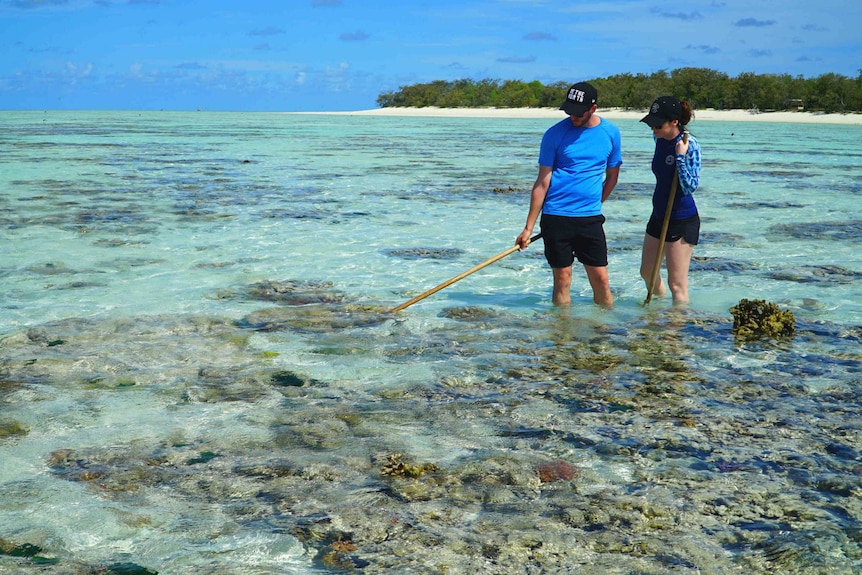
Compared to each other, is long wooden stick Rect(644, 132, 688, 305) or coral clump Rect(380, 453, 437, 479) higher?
long wooden stick Rect(644, 132, 688, 305)

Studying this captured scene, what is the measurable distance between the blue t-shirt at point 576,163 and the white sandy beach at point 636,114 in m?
44.4

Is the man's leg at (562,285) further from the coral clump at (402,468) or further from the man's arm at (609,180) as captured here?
the coral clump at (402,468)

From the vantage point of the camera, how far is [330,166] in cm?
2695

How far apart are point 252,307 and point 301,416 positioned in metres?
3.21

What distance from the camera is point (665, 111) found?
6.80m

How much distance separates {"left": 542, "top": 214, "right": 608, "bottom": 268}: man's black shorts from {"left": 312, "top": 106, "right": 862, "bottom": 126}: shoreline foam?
4433 centimetres

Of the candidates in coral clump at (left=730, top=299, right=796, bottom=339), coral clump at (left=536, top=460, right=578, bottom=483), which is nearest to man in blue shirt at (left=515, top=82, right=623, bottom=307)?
coral clump at (left=730, top=299, right=796, bottom=339)

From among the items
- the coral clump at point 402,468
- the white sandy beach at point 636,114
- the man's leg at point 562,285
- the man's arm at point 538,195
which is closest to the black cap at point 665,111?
the man's arm at point 538,195

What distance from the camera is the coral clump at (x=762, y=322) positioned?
24.1 ft

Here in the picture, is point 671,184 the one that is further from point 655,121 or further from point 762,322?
point 762,322

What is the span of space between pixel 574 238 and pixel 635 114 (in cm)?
7912

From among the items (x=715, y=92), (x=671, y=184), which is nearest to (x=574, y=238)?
(x=671, y=184)

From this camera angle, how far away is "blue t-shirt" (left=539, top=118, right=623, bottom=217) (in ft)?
23.0

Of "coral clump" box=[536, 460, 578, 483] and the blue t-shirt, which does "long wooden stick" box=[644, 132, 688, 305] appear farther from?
"coral clump" box=[536, 460, 578, 483]
